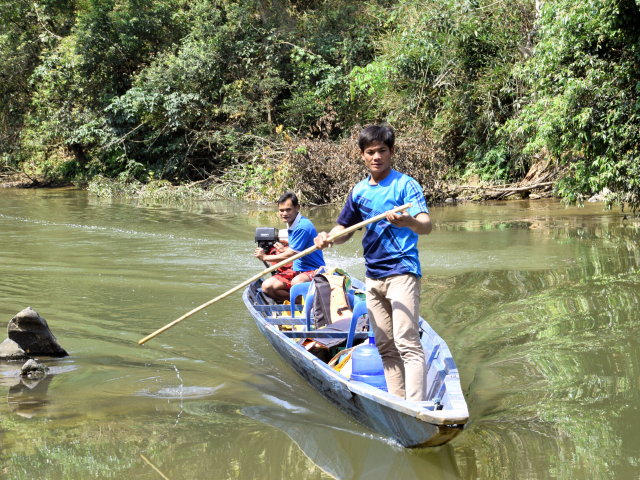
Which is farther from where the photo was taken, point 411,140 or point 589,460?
point 411,140

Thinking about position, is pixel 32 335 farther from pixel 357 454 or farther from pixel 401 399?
pixel 401 399

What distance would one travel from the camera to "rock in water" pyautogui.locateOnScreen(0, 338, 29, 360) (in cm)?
600

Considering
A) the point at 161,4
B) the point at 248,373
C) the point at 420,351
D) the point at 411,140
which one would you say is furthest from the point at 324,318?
the point at 161,4

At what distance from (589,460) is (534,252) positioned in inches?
281

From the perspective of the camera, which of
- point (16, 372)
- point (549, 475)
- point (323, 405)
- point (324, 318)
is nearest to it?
point (549, 475)

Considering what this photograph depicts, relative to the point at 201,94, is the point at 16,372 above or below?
below

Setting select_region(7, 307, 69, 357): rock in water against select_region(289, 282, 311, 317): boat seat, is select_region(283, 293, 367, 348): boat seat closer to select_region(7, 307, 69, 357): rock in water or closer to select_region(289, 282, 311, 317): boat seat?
select_region(289, 282, 311, 317): boat seat

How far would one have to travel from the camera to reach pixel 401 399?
151 inches

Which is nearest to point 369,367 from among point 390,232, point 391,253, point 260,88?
point 391,253

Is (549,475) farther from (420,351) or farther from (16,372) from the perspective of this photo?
(16,372)

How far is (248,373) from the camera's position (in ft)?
19.3

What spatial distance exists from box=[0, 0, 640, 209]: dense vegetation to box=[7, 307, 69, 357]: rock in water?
8.70m

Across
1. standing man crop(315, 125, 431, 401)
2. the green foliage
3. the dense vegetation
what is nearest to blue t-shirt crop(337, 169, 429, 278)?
standing man crop(315, 125, 431, 401)

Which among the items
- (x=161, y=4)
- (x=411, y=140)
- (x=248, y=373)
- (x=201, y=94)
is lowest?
(x=248, y=373)
